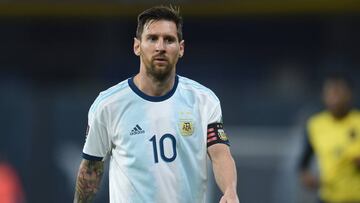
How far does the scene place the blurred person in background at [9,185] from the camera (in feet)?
48.2

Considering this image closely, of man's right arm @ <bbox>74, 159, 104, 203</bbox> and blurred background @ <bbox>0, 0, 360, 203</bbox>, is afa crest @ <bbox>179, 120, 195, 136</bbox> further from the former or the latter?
blurred background @ <bbox>0, 0, 360, 203</bbox>

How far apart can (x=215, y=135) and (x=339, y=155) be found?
4.71 metres

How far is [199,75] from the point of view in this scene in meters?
16.0

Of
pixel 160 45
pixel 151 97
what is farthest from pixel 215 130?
pixel 160 45

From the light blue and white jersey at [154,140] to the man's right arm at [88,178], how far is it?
3.0 inches

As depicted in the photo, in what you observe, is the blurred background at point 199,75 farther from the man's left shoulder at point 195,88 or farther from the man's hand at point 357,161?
the man's left shoulder at point 195,88

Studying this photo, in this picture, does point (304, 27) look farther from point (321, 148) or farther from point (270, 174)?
point (321, 148)

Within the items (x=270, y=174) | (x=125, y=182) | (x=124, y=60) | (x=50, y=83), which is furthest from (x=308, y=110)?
(x=125, y=182)


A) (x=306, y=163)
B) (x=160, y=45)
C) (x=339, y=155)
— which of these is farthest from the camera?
(x=306, y=163)

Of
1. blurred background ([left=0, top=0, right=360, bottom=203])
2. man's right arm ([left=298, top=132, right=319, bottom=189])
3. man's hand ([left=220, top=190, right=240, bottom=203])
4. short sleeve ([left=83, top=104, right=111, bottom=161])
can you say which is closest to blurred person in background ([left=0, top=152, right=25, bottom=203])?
blurred background ([left=0, top=0, right=360, bottom=203])

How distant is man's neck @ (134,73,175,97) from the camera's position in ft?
21.0

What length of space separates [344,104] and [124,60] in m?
5.84

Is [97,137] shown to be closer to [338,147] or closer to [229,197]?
[229,197]

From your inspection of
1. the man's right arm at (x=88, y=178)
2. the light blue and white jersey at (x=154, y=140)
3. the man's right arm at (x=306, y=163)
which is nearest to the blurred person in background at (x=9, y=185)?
the man's right arm at (x=306, y=163)
